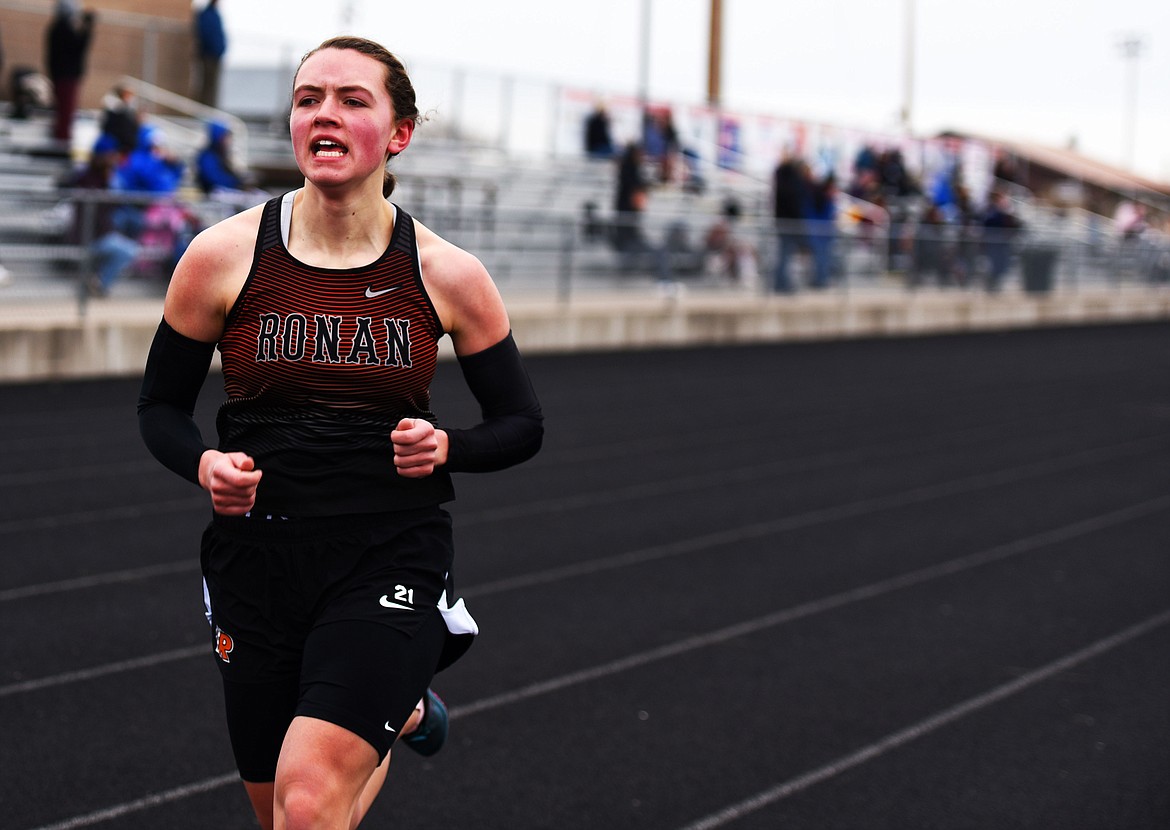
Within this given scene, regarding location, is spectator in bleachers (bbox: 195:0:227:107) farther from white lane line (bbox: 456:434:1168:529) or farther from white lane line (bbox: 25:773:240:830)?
white lane line (bbox: 25:773:240:830)

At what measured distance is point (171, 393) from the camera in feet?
9.81

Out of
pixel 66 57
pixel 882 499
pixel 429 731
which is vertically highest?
pixel 66 57

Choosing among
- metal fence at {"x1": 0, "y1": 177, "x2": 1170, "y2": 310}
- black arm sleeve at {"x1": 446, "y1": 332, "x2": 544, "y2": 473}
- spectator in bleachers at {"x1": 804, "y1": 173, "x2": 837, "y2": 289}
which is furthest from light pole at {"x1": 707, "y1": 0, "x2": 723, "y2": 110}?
black arm sleeve at {"x1": 446, "y1": 332, "x2": 544, "y2": 473}

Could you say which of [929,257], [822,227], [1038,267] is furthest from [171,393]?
[1038,267]

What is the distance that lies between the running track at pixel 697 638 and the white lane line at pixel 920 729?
0.01 m

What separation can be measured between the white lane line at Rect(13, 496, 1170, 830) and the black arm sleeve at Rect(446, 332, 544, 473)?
179cm

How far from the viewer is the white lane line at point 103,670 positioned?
16.9ft

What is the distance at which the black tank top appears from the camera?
2.86 m

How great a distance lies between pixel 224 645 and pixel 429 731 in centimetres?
66

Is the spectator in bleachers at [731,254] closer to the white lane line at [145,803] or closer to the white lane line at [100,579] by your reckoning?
the white lane line at [100,579]

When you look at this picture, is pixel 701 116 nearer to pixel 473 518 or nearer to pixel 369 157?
pixel 473 518

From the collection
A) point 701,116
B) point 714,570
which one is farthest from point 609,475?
point 701,116

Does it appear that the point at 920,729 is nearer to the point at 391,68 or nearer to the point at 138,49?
the point at 391,68

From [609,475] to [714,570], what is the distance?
8.35 feet
